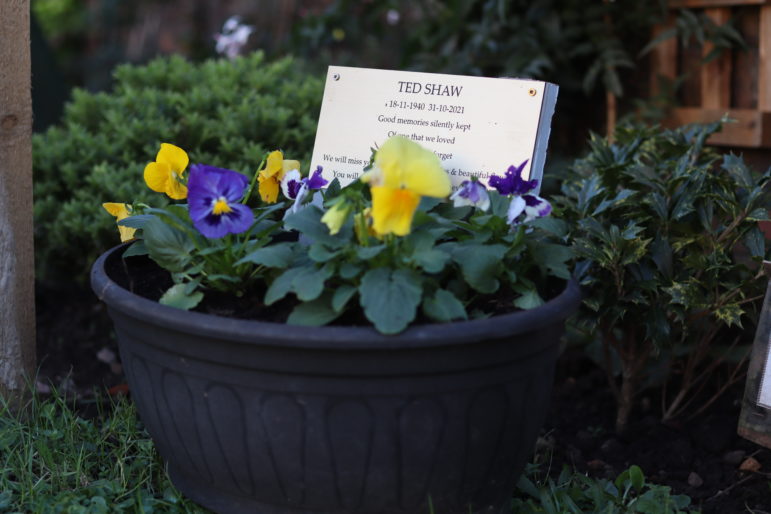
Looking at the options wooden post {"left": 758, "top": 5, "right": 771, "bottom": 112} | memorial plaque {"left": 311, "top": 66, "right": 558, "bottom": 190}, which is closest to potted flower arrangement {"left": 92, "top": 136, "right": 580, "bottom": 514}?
memorial plaque {"left": 311, "top": 66, "right": 558, "bottom": 190}

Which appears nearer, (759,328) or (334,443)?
(334,443)

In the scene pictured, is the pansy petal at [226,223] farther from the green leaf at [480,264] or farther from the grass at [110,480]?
the grass at [110,480]

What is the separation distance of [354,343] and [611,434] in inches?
51.1

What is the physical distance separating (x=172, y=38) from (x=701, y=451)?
241 inches

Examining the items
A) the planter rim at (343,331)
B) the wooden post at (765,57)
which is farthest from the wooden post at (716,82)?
the planter rim at (343,331)

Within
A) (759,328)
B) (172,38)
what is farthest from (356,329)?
(172,38)

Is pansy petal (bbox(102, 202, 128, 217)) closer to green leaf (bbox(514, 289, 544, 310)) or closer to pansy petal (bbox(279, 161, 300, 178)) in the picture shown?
pansy petal (bbox(279, 161, 300, 178))

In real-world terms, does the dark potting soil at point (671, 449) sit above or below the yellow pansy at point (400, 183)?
below

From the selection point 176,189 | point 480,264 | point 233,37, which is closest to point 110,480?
point 176,189

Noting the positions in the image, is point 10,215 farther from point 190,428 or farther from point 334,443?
point 334,443

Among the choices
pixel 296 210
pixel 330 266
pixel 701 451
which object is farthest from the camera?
pixel 701 451

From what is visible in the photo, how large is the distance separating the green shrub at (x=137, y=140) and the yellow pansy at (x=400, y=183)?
133cm

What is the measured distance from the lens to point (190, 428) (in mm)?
1679

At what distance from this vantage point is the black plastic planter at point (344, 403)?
152 cm
